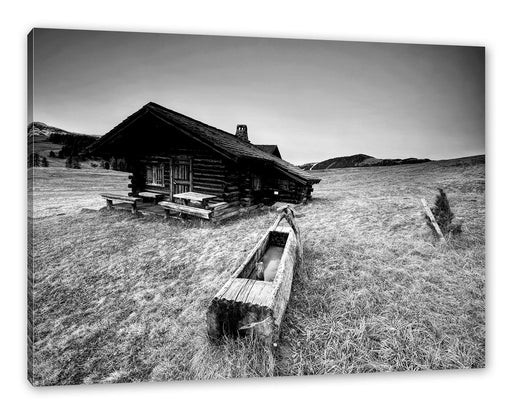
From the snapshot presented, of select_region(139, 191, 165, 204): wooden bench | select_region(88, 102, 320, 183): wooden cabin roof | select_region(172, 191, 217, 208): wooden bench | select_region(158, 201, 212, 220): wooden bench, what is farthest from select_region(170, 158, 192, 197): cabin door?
select_region(88, 102, 320, 183): wooden cabin roof

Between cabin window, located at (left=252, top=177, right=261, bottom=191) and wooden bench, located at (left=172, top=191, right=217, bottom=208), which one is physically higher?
cabin window, located at (left=252, top=177, right=261, bottom=191)

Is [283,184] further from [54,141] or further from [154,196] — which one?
[54,141]

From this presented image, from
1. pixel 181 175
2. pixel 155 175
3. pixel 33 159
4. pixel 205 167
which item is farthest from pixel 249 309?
pixel 155 175

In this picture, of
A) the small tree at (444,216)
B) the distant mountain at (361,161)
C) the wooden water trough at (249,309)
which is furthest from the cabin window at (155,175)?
the small tree at (444,216)

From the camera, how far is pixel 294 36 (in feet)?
11.2

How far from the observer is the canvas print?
268 cm

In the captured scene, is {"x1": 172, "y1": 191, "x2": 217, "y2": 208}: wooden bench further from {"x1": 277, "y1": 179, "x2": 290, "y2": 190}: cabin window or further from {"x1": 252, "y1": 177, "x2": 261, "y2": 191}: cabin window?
{"x1": 277, "y1": 179, "x2": 290, "y2": 190}: cabin window

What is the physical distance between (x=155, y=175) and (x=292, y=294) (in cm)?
561

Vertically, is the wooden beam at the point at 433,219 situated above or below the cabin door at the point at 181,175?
below

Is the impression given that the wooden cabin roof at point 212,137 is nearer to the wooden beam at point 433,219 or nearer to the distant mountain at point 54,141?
the distant mountain at point 54,141

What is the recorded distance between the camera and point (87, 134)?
138 inches

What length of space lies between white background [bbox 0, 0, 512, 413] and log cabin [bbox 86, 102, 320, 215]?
2.28 metres

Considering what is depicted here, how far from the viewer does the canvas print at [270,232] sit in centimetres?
268
